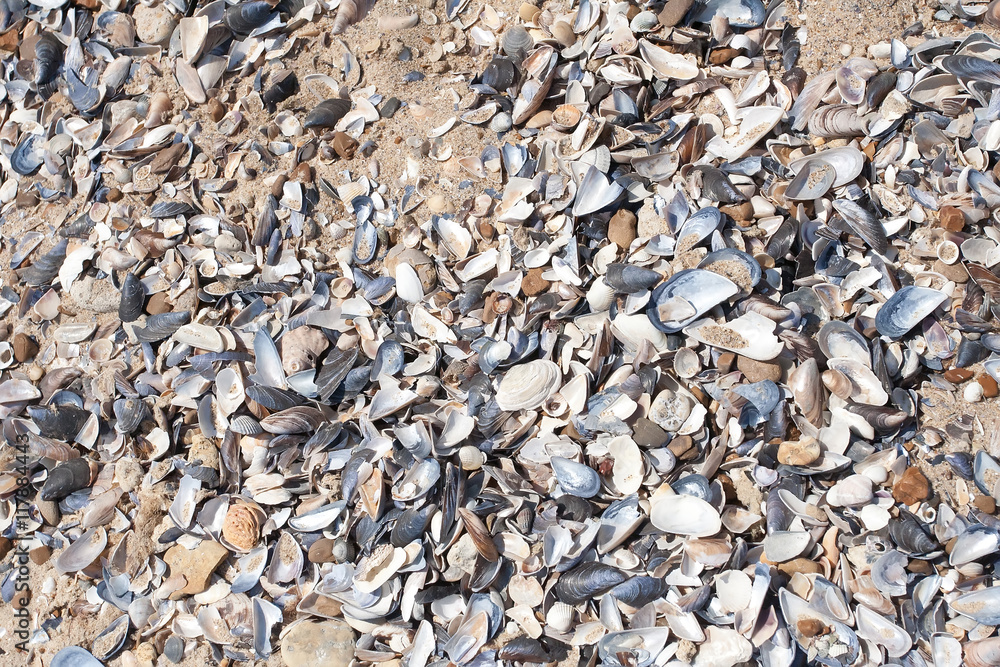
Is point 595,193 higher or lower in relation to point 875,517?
higher

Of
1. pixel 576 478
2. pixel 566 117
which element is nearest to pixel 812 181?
pixel 566 117

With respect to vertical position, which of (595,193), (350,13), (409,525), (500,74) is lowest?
(409,525)

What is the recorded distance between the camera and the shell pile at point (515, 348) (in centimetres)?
194

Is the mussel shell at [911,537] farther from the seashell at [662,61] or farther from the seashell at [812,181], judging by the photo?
the seashell at [662,61]

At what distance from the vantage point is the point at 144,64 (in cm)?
276

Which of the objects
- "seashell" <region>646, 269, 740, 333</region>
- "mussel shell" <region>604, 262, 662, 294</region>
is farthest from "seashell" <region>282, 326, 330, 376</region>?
"seashell" <region>646, 269, 740, 333</region>

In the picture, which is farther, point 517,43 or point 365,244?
point 517,43

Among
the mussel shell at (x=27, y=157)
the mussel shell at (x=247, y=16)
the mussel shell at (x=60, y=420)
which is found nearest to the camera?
the mussel shell at (x=60, y=420)

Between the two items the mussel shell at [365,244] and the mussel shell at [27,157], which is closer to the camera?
the mussel shell at [365,244]

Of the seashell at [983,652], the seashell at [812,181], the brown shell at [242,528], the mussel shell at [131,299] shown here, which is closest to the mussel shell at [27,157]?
the mussel shell at [131,299]

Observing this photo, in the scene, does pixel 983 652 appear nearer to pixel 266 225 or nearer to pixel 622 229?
pixel 622 229

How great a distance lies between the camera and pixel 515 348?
2.14 m

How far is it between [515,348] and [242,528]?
105cm

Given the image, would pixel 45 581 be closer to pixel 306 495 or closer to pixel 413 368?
pixel 306 495
